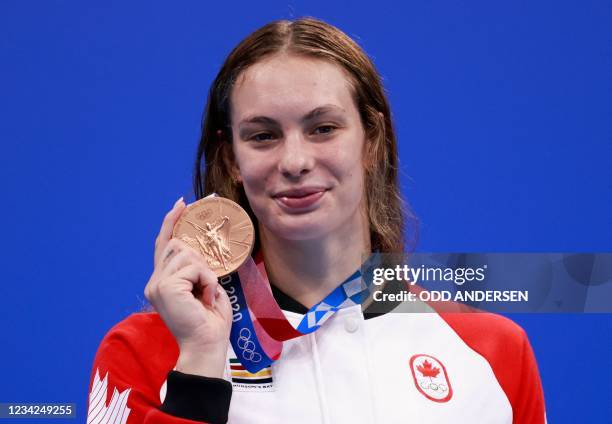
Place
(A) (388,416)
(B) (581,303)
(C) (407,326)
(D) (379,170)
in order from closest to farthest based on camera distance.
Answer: (A) (388,416) → (C) (407,326) → (D) (379,170) → (B) (581,303)

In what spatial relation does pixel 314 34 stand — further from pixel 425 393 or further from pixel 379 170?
pixel 425 393

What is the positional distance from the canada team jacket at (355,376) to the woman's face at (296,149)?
0.74ft

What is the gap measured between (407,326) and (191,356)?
532 mm

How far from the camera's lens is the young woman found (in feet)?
5.77

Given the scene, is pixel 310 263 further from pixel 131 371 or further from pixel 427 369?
pixel 131 371

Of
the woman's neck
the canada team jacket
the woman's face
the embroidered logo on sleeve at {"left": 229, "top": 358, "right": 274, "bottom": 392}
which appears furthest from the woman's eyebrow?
the embroidered logo on sleeve at {"left": 229, "top": 358, "right": 274, "bottom": 392}

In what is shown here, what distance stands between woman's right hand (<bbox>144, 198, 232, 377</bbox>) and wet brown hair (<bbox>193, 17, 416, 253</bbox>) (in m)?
0.27

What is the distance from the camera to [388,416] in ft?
5.96

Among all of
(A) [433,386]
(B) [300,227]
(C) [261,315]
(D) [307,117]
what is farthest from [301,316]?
(D) [307,117]

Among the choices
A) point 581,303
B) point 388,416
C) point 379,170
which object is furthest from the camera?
point 581,303

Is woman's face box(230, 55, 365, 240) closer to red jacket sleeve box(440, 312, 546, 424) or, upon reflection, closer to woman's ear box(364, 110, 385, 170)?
woman's ear box(364, 110, 385, 170)

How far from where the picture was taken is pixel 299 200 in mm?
1814

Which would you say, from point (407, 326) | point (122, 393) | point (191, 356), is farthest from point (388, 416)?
point (122, 393)

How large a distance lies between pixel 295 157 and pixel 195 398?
515 millimetres
